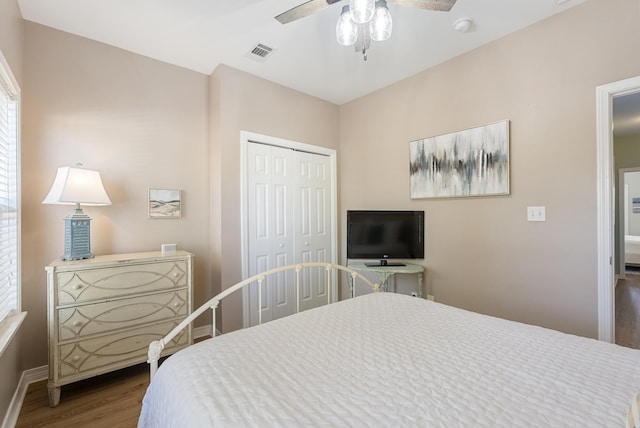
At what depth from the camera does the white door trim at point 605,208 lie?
1.88m

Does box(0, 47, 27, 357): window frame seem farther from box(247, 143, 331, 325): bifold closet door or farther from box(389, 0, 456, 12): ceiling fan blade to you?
box(389, 0, 456, 12): ceiling fan blade

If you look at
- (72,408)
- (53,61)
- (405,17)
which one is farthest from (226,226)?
(405,17)

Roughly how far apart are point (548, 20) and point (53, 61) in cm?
378

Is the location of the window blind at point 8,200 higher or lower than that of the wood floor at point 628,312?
higher

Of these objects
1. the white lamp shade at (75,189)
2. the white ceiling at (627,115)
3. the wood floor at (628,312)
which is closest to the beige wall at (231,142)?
the white lamp shade at (75,189)

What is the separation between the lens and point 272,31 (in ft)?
7.38

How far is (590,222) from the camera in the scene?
1943mm

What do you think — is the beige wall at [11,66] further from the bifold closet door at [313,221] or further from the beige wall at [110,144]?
the bifold closet door at [313,221]

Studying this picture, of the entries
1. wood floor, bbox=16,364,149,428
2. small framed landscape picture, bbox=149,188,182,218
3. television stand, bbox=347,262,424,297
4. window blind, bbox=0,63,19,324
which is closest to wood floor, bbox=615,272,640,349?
television stand, bbox=347,262,424,297

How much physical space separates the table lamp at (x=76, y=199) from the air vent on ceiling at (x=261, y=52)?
162cm

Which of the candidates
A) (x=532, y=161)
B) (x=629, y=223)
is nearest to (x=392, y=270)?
(x=532, y=161)

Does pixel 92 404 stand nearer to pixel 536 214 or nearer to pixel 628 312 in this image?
pixel 536 214

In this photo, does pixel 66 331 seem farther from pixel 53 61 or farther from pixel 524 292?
pixel 524 292

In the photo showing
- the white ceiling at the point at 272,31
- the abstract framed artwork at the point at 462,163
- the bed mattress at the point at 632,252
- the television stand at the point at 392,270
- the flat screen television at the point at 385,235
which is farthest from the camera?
the bed mattress at the point at 632,252
